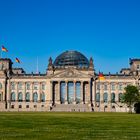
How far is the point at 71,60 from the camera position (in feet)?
604

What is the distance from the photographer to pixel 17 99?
178 meters

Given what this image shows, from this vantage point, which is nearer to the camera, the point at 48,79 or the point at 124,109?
the point at 124,109

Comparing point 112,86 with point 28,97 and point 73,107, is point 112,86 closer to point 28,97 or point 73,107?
point 73,107

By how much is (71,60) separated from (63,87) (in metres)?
13.3

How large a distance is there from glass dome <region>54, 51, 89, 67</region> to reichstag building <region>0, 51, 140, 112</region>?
1013 millimetres

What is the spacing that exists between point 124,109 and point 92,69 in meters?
25.5

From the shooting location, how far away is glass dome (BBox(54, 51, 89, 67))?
18388 centimetres

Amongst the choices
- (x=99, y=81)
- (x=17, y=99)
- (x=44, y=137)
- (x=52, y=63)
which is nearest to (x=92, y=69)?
(x=99, y=81)

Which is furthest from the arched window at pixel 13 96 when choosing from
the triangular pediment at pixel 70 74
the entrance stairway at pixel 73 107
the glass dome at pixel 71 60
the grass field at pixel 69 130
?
the grass field at pixel 69 130

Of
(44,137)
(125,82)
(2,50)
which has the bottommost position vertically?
(44,137)

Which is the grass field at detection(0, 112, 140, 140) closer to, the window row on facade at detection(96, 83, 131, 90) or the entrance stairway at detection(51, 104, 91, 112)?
the entrance stairway at detection(51, 104, 91, 112)

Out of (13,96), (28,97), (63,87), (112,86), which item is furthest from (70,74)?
(13,96)

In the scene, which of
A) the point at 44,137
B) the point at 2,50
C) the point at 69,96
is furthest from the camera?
the point at 69,96

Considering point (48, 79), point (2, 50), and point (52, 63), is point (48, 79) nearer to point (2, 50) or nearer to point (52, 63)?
point (52, 63)
